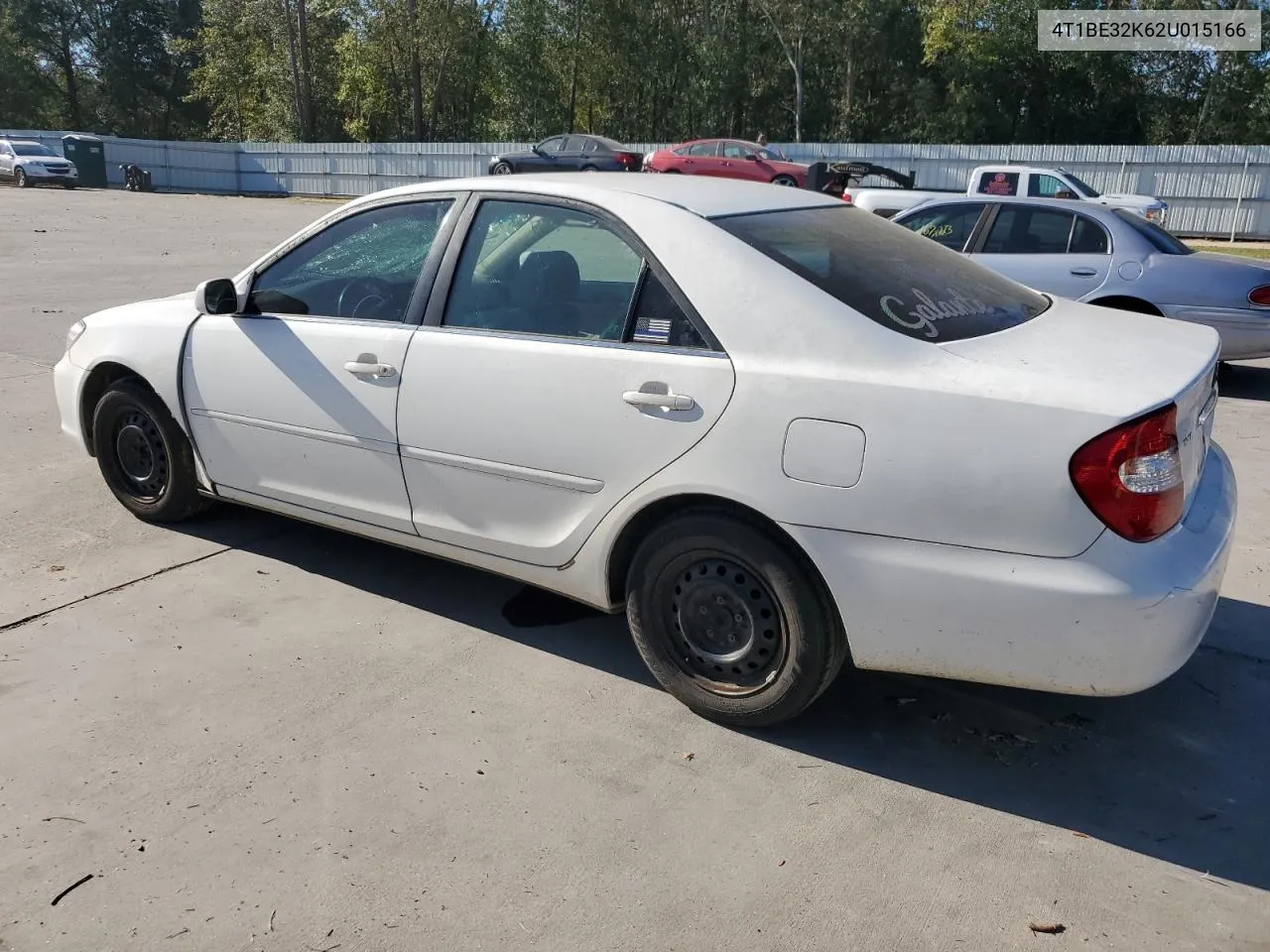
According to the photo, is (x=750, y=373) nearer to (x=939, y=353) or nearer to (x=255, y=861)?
(x=939, y=353)

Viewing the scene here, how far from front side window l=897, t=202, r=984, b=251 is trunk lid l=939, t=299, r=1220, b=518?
576 cm

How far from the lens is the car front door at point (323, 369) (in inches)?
156

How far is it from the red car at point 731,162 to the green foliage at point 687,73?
15.8 metres

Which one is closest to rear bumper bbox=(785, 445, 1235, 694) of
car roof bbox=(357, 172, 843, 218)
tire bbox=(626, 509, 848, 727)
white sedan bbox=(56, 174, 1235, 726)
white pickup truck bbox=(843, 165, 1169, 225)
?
white sedan bbox=(56, 174, 1235, 726)

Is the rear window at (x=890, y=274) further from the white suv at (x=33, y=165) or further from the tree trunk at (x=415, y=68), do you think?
Answer: the tree trunk at (x=415, y=68)

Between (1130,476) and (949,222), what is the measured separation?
7.04m

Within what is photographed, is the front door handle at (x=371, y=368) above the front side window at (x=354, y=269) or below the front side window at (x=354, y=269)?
below

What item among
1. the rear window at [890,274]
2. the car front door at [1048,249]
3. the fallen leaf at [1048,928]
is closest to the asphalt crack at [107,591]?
the rear window at [890,274]

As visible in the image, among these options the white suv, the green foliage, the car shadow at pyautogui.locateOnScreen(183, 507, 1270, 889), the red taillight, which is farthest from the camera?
the green foliage

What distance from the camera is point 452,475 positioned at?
12.4 feet

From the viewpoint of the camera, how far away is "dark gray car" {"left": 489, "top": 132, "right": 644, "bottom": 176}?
28.6 meters

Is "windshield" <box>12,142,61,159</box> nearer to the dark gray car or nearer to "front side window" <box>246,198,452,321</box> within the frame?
the dark gray car

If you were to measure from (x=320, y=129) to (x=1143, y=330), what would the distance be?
5333 centimetres

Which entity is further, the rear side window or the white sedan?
the rear side window
